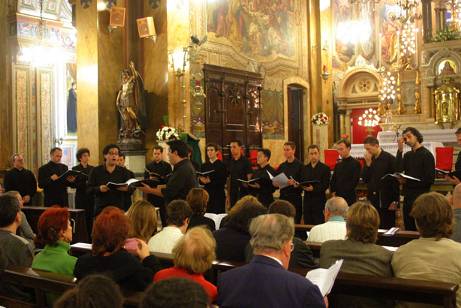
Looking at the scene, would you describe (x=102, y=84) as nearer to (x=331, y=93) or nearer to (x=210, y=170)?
(x=210, y=170)

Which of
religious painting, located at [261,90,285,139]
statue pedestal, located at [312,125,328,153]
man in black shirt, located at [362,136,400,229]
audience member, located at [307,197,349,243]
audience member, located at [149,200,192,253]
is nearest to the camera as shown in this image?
audience member, located at [149,200,192,253]

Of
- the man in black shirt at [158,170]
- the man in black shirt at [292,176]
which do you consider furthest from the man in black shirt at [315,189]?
the man in black shirt at [158,170]

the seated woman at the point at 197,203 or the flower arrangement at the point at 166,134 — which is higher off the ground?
the flower arrangement at the point at 166,134

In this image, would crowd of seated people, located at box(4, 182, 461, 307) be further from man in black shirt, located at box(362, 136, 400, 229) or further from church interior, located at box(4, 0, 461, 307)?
man in black shirt, located at box(362, 136, 400, 229)

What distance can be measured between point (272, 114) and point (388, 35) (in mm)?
Answer: 7392

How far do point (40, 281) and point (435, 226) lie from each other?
249 cm

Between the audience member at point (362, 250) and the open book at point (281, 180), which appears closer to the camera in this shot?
the audience member at point (362, 250)

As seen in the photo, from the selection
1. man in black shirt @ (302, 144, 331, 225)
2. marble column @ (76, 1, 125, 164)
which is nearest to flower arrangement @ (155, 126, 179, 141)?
marble column @ (76, 1, 125, 164)

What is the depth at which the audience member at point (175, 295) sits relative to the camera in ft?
5.73

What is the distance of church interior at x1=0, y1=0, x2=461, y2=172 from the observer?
13820 millimetres

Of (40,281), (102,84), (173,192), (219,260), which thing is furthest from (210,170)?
(40,281)

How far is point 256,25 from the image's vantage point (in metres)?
17.4

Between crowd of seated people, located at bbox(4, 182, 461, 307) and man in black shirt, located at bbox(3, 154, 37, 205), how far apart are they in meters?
5.34

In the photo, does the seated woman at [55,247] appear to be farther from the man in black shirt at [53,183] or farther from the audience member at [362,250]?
the man in black shirt at [53,183]
